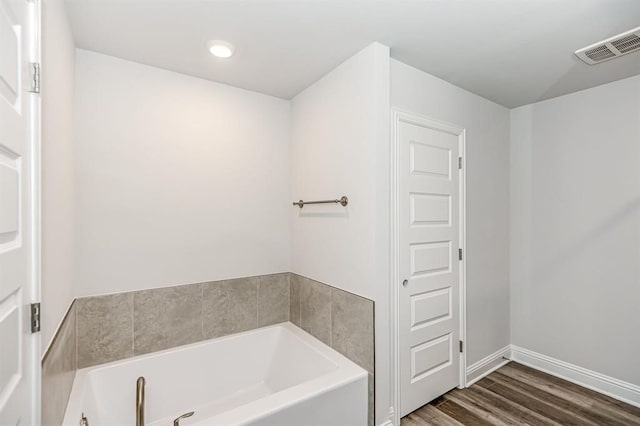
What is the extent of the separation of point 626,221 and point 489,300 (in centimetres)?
116

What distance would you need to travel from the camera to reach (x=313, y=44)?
1863 mm

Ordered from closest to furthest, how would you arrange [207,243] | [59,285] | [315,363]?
[59,285] → [315,363] → [207,243]

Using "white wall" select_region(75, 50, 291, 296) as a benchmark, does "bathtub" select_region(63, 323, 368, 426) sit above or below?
below

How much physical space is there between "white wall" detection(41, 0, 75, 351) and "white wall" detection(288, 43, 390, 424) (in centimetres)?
149

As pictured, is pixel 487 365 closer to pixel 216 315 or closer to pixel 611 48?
pixel 216 315

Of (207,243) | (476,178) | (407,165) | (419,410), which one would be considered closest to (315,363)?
(419,410)

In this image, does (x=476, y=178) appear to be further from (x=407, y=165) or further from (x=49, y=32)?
(x=49, y=32)

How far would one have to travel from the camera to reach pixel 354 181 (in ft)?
6.53

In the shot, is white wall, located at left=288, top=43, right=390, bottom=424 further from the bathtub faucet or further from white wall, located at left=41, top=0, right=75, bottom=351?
white wall, located at left=41, top=0, right=75, bottom=351

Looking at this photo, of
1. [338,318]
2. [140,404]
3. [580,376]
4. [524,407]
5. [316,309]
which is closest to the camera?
[140,404]

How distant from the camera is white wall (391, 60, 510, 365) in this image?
2410 mm

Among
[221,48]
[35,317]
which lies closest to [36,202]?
[35,317]

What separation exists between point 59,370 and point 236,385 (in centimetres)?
123

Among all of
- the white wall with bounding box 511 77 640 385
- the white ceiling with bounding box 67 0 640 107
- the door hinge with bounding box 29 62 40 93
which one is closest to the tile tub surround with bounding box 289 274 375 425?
the white ceiling with bounding box 67 0 640 107
